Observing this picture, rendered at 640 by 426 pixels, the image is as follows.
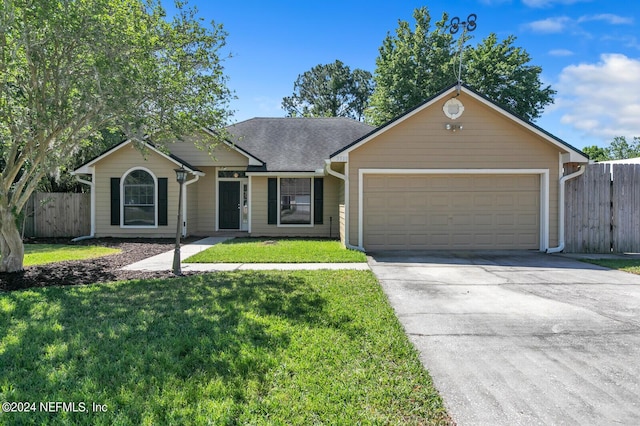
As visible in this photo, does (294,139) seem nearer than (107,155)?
No

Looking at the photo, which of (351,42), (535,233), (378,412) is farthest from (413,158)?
(351,42)

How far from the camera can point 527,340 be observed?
4242 mm

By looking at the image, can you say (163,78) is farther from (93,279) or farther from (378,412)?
(378,412)

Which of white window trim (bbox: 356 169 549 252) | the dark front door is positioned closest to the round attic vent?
white window trim (bbox: 356 169 549 252)

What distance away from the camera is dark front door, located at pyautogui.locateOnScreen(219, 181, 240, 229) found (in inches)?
608

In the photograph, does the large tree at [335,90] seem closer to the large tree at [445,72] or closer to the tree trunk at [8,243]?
the large tree at [445,72]

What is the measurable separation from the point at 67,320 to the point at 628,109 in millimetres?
50294

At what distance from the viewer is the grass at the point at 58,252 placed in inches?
368

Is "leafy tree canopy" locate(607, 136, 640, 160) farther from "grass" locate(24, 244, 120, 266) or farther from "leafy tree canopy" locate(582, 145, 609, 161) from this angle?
"grass" locate(24, 244, 120, 266)

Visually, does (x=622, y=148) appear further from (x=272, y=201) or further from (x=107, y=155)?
(x=107, y=155)

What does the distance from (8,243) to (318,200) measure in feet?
31.6

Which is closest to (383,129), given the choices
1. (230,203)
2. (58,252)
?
(230,203)

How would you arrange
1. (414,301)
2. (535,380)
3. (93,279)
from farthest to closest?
(93,279) < (414,301) < (535,380)

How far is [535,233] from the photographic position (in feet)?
36.3
